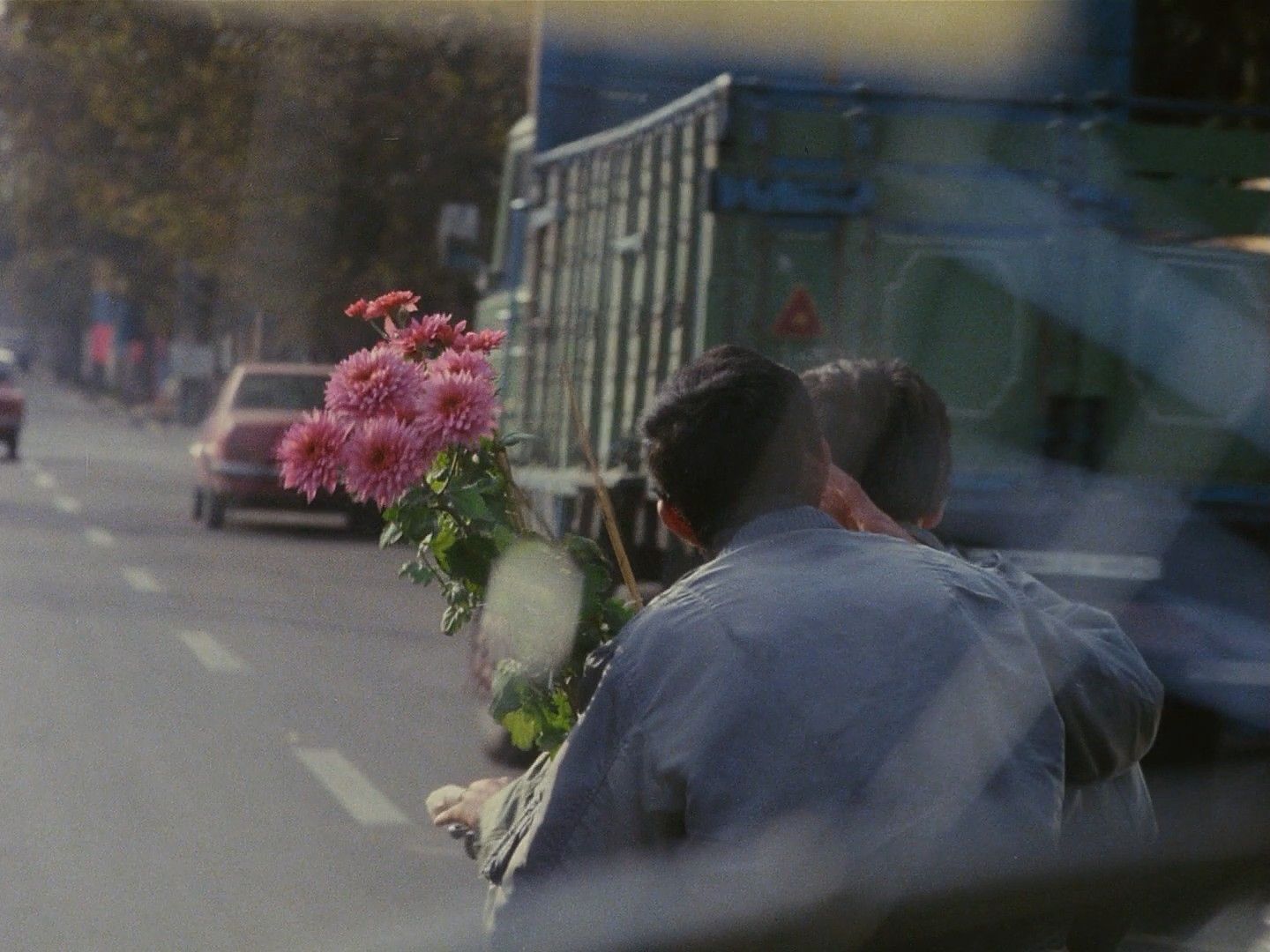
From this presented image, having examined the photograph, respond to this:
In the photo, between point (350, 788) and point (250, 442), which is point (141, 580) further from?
point (350, 788)

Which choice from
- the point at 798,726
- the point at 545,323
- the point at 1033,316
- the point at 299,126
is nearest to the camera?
the point at 798,726

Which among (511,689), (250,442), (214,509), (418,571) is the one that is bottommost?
(214,509)

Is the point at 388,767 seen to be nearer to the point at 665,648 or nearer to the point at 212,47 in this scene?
the point at 665,648

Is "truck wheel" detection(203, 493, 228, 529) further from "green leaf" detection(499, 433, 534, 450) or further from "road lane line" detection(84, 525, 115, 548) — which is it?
"green leaf" detection(499, 433, 534, 450)

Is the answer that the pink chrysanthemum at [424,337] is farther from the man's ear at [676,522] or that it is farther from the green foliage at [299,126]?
the green foliage at [299,126]

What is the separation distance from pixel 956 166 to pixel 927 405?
18.0 feet

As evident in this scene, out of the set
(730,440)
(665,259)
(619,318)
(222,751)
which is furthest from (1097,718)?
(619,318)

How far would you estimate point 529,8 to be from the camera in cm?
2558

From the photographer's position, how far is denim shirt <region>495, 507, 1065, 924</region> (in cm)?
252

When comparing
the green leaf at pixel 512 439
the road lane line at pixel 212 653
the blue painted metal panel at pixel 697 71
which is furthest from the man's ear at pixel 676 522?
the road lane line at pixel 212 653

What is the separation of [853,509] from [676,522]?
0.50 meters

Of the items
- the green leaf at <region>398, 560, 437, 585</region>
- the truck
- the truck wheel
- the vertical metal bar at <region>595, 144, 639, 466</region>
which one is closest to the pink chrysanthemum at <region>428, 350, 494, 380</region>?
the green leaf at <region>398, 560, 437, 585</region>

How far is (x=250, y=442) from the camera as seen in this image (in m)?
22.4

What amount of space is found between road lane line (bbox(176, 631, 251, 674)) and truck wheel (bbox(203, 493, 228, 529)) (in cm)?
911
